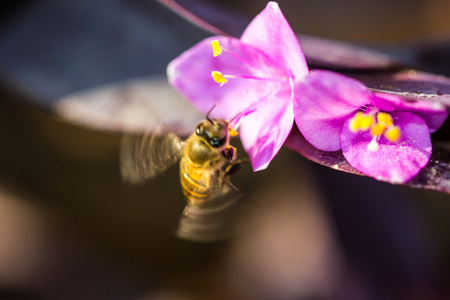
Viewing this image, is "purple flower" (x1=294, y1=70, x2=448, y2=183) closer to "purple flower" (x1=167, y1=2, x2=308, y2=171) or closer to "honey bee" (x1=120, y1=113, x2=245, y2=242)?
"purple flower" (x1=167, y1=2, x2=308, y2=171)

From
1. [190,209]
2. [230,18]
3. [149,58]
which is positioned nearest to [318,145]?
[190,209]

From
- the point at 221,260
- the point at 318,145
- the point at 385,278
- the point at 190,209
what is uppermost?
the point at 318,145

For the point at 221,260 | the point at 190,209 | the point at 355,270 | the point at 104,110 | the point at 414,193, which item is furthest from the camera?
the point at 221,260

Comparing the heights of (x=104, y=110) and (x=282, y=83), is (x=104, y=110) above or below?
below

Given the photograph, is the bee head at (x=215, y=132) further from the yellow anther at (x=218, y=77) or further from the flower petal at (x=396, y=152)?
the flower petal at (x=396, y=152)

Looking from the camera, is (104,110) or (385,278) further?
(385,278)

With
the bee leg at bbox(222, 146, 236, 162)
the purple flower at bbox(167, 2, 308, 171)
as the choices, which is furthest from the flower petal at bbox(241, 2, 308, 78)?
the bee leg at bbox(222, 146, 236, 162)

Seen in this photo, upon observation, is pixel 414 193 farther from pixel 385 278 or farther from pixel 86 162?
pixel 86 162

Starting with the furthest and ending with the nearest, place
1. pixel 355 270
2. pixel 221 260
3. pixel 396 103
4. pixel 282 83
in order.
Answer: pixel 221 260 → pixel 355 270 → pixel 282 83 → pixel 396 103
